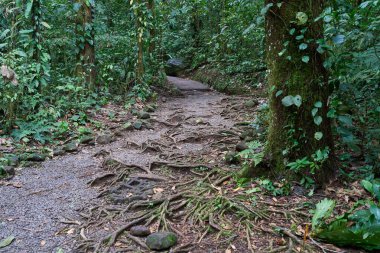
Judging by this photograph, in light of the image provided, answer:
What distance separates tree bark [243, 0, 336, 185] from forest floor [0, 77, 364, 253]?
404mm

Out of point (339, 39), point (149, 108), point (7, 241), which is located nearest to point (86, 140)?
point (149, 108)

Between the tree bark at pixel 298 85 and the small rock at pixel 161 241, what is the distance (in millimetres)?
1524

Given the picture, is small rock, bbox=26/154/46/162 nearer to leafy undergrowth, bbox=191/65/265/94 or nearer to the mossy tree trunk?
the mossy tree trunk

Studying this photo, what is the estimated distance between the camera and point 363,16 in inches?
138

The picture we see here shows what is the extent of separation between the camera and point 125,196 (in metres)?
4.33

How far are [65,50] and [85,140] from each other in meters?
3.93

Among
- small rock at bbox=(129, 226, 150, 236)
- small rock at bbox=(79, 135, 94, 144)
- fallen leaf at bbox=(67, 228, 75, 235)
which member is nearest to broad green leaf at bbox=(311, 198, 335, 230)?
small rock at bbox=(129, 226, 150, 236)

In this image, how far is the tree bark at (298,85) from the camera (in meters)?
3.68

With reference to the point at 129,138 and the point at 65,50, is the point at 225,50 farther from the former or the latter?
the point at 129,138

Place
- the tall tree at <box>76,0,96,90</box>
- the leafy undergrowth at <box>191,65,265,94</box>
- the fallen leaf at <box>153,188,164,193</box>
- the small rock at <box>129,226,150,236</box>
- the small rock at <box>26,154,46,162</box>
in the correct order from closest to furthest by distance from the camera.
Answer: the small rock at <box>129,226,150,236</box> < the fallen leaf at <box>153,188,164,193</box> < the small rock at <box>26,154,46,162</box> < the tall tree at <box>76,0,96,90</box> < the leafy undergrowth at <box>191,65,265,94</box>

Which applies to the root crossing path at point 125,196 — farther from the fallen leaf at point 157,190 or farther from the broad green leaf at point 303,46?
the broad green leaf at point 303,46

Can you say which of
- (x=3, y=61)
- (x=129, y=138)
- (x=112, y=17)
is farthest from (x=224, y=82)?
(x=3, y=61)

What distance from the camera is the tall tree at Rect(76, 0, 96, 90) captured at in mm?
8586

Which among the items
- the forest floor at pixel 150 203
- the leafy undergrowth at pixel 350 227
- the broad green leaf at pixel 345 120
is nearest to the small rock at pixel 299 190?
the forest floor at pixel 150 203
